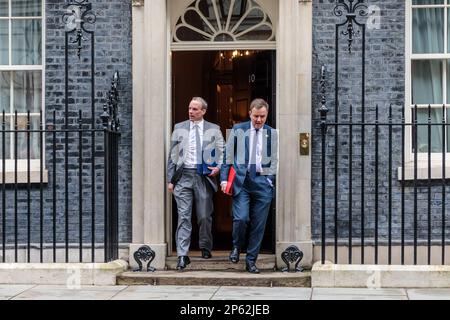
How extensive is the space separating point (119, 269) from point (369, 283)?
256cm

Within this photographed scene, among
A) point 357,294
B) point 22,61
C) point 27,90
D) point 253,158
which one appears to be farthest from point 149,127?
point 357,294

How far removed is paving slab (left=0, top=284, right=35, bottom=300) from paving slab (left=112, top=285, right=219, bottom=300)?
979mm

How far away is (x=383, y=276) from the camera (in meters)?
9.27

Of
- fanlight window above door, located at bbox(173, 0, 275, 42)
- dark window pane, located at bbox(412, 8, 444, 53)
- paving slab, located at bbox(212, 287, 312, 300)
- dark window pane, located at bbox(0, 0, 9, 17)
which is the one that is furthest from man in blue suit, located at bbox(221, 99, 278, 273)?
dark window pane, located at bbox(0, 0, 9, 17)

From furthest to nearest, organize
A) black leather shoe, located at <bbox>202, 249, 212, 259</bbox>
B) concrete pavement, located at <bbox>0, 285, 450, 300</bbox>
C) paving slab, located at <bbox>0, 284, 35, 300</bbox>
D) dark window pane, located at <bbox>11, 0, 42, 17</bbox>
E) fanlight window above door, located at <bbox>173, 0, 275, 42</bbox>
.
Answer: dark window pane, located at <bbox>11, 0, 42, 17</bbox>, fanlight window above door, located at <bbox>173, 0, 275, 42</bbox>, black leather shoe, located at <bbox>202, 249, 212, 259</bbox>, paving slab, located at <bbox>0, 284, 35, 300</bbox>, concrete pavement, located at <bbox>0, 285, 450, 300</bbox>

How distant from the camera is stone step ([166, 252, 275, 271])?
10.2m

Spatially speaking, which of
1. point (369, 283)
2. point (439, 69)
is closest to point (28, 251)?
point (369, 283)

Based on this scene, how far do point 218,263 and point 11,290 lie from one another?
2270 millimetres

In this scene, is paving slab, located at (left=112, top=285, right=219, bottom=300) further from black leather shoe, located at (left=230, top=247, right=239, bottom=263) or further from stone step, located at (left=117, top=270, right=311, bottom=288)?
black leather shoe, located at (left=230, top=247, right=239, bottom=263)

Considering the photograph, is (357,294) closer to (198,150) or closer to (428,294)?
(428,294)

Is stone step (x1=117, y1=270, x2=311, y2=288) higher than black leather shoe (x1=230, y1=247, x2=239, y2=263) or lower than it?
lower

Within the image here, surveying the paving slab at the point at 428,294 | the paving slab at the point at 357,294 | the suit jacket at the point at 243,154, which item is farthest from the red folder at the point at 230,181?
the paving slab at the point at 428,294

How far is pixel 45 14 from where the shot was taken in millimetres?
10719

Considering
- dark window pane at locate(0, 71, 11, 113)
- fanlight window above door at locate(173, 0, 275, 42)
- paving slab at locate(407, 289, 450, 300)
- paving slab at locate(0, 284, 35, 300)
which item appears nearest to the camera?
paving slab at locate(407, 289, 450, 300)
